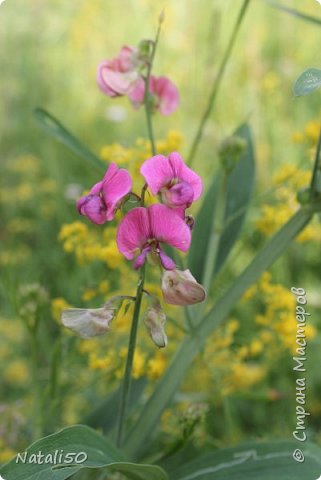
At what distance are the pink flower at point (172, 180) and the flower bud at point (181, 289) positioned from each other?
75 mm

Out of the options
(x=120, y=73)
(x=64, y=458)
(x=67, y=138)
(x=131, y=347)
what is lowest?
(x=64, y=458)

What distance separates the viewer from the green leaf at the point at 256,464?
37.7 inches

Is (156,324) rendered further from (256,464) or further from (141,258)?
(256,464)

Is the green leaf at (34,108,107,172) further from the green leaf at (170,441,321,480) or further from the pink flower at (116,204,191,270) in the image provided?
the green leaf at (170,441,321,480)

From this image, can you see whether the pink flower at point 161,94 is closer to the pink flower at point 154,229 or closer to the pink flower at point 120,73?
the pink flower at point 120,73

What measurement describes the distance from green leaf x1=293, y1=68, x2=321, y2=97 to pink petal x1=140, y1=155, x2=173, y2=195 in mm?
153

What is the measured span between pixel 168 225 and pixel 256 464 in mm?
386

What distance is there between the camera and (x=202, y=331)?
3.50ft

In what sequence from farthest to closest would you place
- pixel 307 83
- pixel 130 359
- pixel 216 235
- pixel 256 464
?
pixel 216 235, pixel 256 464, pixel 130 359, pixel 307 83

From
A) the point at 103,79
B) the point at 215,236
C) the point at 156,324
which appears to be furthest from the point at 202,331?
the point at 103,79

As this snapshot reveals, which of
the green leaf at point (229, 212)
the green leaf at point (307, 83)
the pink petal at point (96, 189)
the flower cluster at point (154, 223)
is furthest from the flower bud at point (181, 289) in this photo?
the green leaf at point (229, 212)

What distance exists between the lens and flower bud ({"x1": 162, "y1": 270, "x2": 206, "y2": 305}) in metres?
0.77

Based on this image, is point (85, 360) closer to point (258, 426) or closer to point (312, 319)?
point (258, 426)

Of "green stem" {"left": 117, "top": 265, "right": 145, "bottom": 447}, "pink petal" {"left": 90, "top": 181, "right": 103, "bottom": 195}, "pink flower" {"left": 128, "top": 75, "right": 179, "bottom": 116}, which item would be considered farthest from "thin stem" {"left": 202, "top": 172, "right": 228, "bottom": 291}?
"pink petal" {"left": 90, "top": 181, "right": 103, "bottom": 195}
